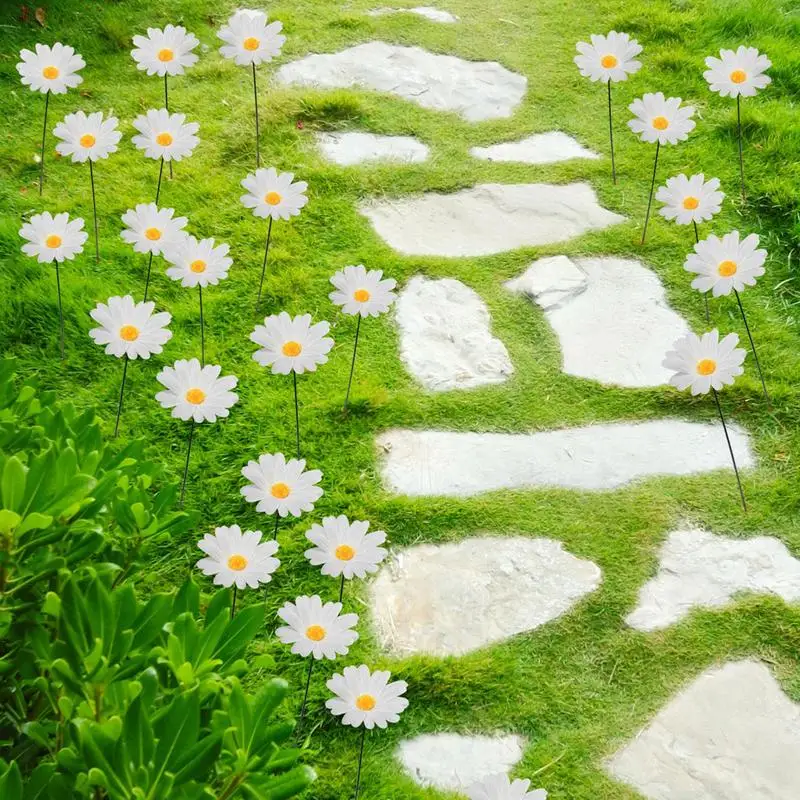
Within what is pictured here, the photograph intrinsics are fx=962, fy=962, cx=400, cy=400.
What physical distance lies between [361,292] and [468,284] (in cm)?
59

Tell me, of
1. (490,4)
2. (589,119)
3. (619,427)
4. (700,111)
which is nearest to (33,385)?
(619,427)

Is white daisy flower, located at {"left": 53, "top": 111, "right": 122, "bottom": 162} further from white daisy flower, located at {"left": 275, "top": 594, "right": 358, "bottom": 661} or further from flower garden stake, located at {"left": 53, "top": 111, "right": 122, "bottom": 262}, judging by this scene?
white daisy flower, located at {"left": 275, "top": 594, "right": 358, "bottom": 661}

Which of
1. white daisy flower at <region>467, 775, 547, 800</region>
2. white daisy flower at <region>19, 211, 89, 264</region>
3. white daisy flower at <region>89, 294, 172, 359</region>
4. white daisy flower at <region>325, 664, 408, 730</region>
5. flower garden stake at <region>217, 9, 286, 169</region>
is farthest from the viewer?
flower garden stake at <region>217, 9, 286, 169</region>

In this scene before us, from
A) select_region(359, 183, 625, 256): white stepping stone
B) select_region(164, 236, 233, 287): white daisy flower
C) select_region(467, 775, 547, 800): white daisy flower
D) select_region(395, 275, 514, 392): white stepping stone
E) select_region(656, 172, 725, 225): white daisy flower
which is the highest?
select_region(656, 172, 725, 225): white daisy flower

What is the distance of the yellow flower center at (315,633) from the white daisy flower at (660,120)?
2.19 metres

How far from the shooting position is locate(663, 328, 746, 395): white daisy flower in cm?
251

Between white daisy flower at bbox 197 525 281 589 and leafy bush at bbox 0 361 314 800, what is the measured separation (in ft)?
1.57

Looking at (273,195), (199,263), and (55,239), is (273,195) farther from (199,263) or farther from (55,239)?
(55,239)

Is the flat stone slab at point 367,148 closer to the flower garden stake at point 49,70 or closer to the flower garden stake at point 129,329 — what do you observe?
the flower garden stake at point 49,70

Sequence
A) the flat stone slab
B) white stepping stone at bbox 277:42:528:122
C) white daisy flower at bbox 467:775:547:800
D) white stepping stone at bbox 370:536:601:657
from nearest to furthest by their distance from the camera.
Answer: white daisy flower at bbox 467:775:547:800, white stepping stone at bbox 370:536:601:657, the flat stone slab, white stepping stone at bbox 277:42:528:122

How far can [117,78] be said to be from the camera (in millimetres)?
4082

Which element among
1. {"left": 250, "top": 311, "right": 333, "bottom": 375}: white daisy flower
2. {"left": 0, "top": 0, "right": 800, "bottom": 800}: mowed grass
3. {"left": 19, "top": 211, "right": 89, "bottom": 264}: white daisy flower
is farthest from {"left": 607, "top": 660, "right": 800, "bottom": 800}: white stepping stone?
{"left": 19, "top": 211, "right": 89, "bottom": 264}: white daisy flower

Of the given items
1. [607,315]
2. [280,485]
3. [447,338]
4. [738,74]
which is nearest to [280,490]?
[280,485]

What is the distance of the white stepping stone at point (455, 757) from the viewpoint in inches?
82.4
